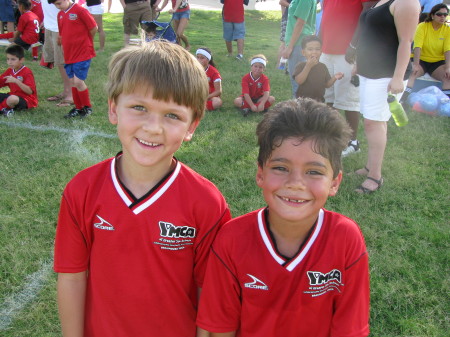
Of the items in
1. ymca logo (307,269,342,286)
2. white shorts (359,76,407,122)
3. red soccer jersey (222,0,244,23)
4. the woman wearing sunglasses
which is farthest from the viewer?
red soccer jersey (222,0,244,23)

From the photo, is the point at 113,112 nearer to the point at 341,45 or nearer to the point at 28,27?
the point at 341,45

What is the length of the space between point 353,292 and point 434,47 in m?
6.80

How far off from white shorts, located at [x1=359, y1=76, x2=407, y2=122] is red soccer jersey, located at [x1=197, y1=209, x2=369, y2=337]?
2.43m

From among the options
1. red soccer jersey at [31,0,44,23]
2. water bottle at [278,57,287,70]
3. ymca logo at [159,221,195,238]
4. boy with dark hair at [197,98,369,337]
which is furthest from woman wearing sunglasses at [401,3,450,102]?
red soccer jersey at [31,0,44,23]

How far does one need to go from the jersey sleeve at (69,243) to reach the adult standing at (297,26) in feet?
14.3

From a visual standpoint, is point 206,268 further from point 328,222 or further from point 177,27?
point 177,27

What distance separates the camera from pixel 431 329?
97.2 inches

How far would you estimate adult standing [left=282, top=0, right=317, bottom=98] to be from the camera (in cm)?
521

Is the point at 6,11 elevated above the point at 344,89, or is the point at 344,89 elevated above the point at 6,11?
the point at 344,89

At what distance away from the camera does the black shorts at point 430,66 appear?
7.19m

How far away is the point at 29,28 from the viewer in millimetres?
9297

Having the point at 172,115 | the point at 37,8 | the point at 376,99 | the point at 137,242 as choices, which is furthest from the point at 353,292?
the point at 37,8

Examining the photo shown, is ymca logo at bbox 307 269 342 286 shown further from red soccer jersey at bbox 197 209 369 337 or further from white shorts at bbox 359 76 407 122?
white shorts at bbox 359 76 407 122

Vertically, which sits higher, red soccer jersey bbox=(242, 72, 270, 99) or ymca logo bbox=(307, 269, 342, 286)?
ymca logo bbox=(307, 269, 342, 286)
